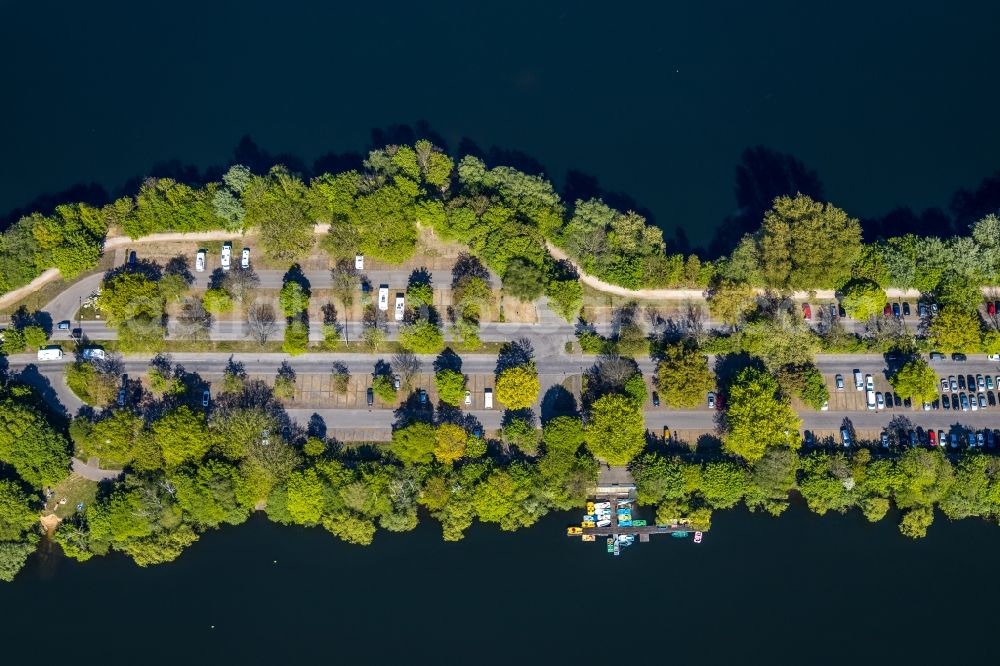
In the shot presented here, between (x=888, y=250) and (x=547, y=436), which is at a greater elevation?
(x=888, y=250)

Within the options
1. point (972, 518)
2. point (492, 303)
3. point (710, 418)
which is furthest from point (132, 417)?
point (972, 518)

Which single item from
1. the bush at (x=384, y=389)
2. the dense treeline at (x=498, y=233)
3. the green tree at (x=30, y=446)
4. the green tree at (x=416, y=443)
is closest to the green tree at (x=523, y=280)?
the dense treeline at (x=498, y=233)

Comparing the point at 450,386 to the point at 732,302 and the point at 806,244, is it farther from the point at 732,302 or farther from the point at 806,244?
the point at 806,244

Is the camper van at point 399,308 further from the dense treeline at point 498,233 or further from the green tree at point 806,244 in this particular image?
the green tree at point 806,244

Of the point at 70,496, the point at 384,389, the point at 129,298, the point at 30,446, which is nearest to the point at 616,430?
the point at 384,389

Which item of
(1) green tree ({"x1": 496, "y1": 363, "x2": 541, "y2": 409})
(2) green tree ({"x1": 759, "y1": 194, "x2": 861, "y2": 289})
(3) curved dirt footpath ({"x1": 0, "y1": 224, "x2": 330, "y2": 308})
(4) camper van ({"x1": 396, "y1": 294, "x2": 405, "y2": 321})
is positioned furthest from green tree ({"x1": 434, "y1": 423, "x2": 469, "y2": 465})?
(2) green tree ({"x1": 759, "y1": 194, "x2": 861, "y2": 289})

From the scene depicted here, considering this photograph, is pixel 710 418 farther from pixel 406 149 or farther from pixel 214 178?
pixel 214 178
